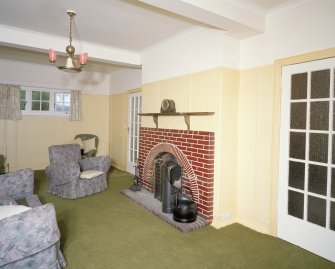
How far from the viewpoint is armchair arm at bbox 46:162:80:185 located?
3.80 meters

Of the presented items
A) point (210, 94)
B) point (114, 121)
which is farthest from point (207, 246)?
point (114, 121)

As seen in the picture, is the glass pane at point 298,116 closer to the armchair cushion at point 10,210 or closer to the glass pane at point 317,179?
the glass pane at point 317,179

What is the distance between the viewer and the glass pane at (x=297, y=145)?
2486mm

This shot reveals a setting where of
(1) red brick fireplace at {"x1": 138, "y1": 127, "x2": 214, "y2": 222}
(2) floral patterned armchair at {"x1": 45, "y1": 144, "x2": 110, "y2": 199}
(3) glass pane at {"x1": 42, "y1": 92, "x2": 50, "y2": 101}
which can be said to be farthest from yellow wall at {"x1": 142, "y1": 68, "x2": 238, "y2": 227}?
(3) glass pane at {"x1": 42, "y1": 92, "x2": 50, "y2": 101}

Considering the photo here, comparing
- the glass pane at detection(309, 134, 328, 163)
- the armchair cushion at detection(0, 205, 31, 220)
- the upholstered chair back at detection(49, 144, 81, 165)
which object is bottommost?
the armchair cushion at detection(0, 205, 31, 220)

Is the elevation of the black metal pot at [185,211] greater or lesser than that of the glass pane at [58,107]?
lesser

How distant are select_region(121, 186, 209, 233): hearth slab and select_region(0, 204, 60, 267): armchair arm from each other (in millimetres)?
1437

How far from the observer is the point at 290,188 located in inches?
103

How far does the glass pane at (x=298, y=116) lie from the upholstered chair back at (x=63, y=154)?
3.54 meters

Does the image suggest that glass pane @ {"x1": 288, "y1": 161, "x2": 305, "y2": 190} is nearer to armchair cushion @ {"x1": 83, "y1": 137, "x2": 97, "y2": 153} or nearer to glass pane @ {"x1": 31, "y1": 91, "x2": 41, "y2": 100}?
armchair cushion @ {"x1": 83, "y1": 137, "x2": 97, "y2": 153}

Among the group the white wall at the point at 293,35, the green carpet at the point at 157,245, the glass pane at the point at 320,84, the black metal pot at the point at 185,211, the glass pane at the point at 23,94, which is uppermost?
the white wall at the point at 293,35

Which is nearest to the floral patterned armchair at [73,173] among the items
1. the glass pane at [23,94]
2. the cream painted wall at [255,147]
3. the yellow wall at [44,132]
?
the yellow wall at [44,132]

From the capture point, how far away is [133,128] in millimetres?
5566

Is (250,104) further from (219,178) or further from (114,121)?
(114,121)
